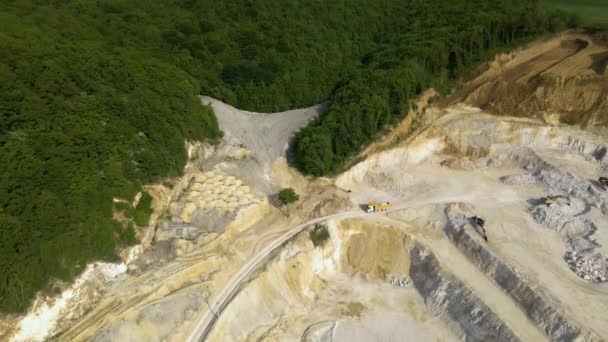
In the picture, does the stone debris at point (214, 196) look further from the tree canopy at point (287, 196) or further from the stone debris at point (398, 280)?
the stone debris at point (398, 280)

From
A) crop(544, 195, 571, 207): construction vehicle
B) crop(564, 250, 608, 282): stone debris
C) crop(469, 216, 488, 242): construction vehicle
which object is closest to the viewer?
crop(564, 250, 608, 282): stone debris

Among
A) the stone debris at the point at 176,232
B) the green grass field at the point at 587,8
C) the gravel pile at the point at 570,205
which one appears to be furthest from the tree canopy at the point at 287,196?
the green grass field at the point at 587,8

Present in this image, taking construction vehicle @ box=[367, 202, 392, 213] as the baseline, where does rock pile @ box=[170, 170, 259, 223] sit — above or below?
above

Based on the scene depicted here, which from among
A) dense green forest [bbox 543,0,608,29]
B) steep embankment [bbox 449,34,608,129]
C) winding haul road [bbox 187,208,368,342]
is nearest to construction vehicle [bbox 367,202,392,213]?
winding haul road [bbox 187,208,368,342]

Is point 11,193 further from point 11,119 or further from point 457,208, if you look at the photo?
point 457,208

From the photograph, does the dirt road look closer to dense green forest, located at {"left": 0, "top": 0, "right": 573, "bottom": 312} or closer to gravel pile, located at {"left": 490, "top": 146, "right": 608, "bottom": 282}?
dense green forest, located at {"left": 0, "top": 0, "right": 573, "bottom": 312}

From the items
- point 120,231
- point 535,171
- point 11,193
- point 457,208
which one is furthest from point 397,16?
point 11,193
